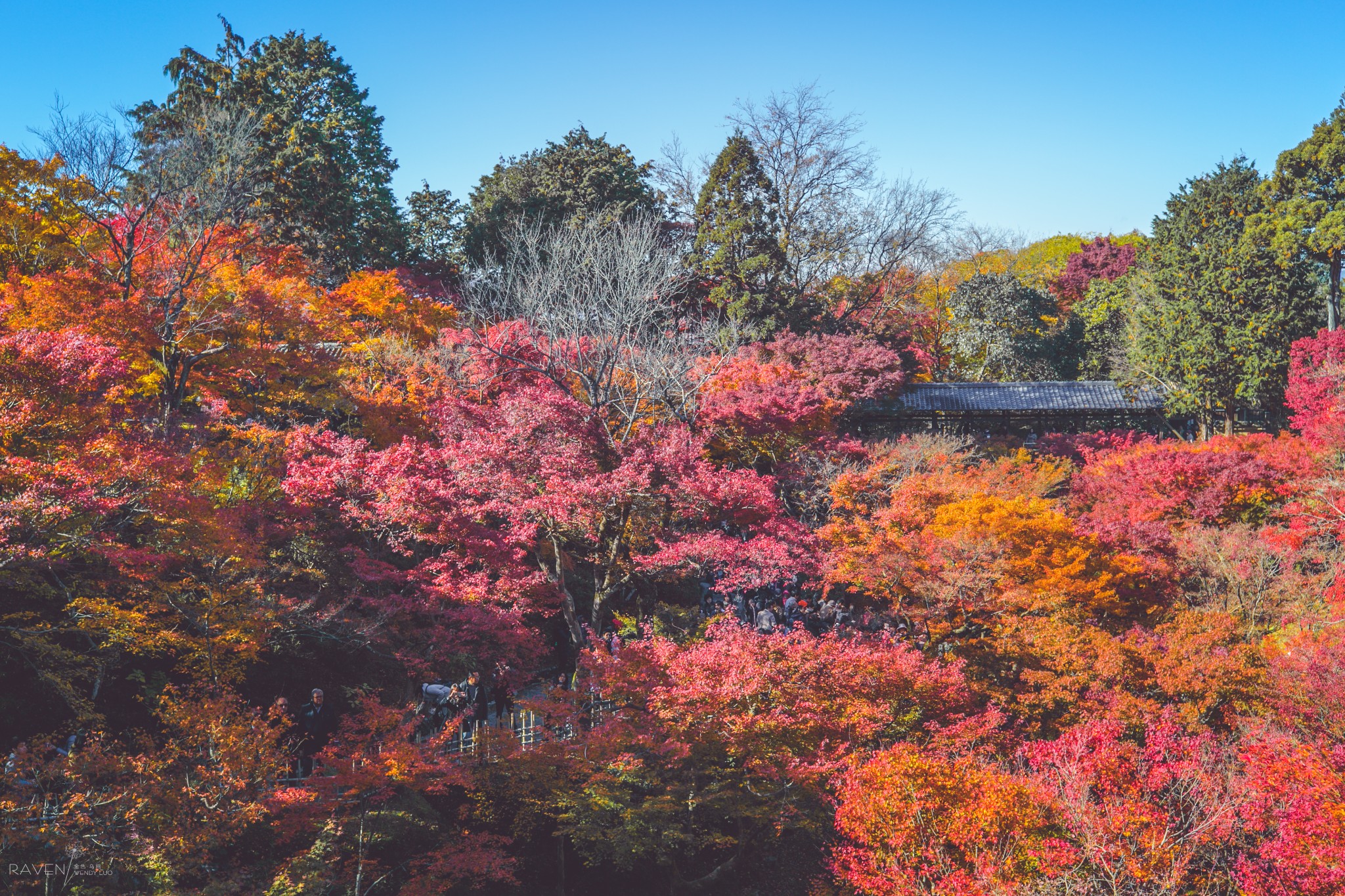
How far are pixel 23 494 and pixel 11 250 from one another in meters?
8.15

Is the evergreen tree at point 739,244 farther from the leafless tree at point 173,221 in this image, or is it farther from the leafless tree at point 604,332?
the leafless tree at point 173,221

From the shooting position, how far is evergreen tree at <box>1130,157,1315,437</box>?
844 inches

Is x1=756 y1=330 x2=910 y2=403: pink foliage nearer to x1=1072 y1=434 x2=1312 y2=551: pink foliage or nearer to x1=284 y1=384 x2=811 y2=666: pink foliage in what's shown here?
x1=1072 y1=434 x2=1312 y2=551: pink foliage

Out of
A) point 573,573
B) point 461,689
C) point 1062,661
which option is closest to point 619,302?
point 573,573

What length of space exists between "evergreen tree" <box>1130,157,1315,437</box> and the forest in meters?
0.15

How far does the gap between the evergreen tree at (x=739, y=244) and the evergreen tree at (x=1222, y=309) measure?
1093 centimetres

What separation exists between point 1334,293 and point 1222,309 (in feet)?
10.1

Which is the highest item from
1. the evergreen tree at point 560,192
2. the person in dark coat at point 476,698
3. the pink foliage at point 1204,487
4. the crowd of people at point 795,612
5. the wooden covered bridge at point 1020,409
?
the evergreen tree at point 560,192

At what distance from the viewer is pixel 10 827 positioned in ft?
19.1

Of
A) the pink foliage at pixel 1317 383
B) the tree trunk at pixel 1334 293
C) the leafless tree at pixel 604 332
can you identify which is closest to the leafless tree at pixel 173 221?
the leafless tree at pixel 604 332

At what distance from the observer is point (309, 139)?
21.8 meters

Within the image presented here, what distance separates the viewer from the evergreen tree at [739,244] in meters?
22.1

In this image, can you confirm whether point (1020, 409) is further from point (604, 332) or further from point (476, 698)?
point (476, 698)

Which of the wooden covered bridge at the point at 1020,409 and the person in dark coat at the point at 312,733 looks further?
the wooden covered bridge at the point at 1020,409
